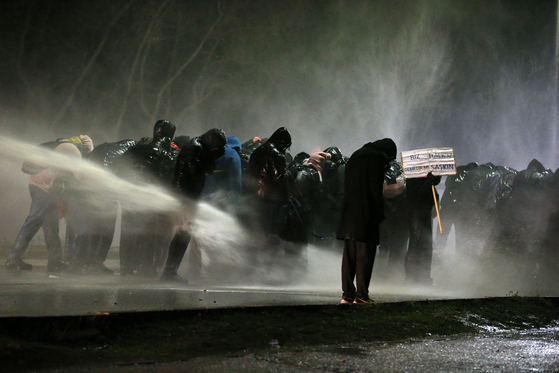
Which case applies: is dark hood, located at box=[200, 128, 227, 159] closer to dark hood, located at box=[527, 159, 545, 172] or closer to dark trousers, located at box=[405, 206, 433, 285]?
dark trousers, located at box=[405, 206, 433, 285]

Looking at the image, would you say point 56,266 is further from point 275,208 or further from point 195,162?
point 275,208

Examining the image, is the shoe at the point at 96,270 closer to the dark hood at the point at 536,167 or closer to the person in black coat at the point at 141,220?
the person in black coat at the point at 141,220

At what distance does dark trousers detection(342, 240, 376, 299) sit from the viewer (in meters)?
6.03

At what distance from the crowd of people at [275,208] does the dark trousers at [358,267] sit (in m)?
0.01

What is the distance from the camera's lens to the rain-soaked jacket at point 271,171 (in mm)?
8500

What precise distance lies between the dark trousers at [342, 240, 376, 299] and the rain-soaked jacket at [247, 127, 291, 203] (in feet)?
7.85

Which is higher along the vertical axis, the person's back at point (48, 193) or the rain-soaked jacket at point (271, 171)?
the rain-soaked jacket at point (271, 171)

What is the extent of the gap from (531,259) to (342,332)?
735 centimetres

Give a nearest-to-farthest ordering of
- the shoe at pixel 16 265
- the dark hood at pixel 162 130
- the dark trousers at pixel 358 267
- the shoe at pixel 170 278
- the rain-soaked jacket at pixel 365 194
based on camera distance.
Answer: the dark trousers at pixel 358 267 → the rain-soaked jacket at pixel 365 194 → the shoe at pixel 170 278 → the shoe at pixel 16 265 → the dark hood at pixel 162 130

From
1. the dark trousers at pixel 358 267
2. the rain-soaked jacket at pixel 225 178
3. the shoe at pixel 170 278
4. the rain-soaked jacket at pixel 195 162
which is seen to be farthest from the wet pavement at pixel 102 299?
the rain-soaked jacket at pixel 225 178

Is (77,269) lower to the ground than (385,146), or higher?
lower

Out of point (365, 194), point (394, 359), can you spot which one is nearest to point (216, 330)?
point (394, 359)

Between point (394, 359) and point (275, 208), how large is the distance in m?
5.04

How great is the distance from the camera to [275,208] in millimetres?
8711
